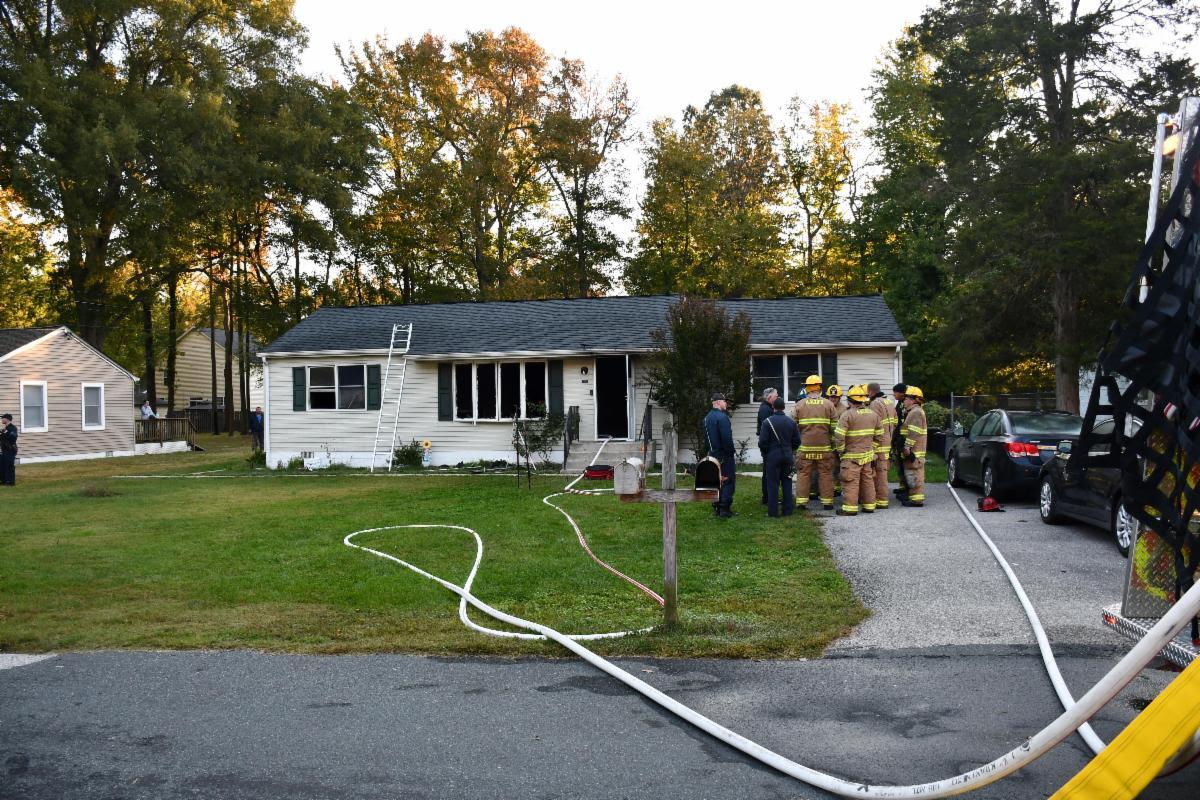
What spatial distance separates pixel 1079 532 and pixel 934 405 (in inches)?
543

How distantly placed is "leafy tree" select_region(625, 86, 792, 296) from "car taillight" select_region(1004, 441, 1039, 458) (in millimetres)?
25076

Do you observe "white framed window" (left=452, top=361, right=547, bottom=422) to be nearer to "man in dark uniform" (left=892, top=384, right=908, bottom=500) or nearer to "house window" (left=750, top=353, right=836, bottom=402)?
"house window" (left=750, top=353, right=836, bottom=402)

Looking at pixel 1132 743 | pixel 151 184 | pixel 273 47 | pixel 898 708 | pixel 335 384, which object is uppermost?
pixel 273 47

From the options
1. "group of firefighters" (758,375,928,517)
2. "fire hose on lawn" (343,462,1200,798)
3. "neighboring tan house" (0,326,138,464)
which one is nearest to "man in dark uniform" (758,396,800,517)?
"group of firefighters" (758,375,928,517)

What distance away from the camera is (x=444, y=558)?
10.2 metres

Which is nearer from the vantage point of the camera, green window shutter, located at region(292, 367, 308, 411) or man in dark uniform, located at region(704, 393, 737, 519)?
man in dark uniform, located at region(704, 393, 737, 519)

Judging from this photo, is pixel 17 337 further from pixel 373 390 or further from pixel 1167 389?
pixel 1167 389

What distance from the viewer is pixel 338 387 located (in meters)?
24.3

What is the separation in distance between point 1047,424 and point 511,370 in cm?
1306

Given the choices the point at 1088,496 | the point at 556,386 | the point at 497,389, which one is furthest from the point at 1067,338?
the point at 497,389

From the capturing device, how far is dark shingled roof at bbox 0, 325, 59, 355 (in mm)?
28828

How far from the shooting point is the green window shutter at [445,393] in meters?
23.5

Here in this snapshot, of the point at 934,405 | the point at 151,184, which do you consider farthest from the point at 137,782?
the point at 151,184

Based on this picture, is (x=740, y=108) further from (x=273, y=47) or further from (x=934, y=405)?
(x=934, y=405)
